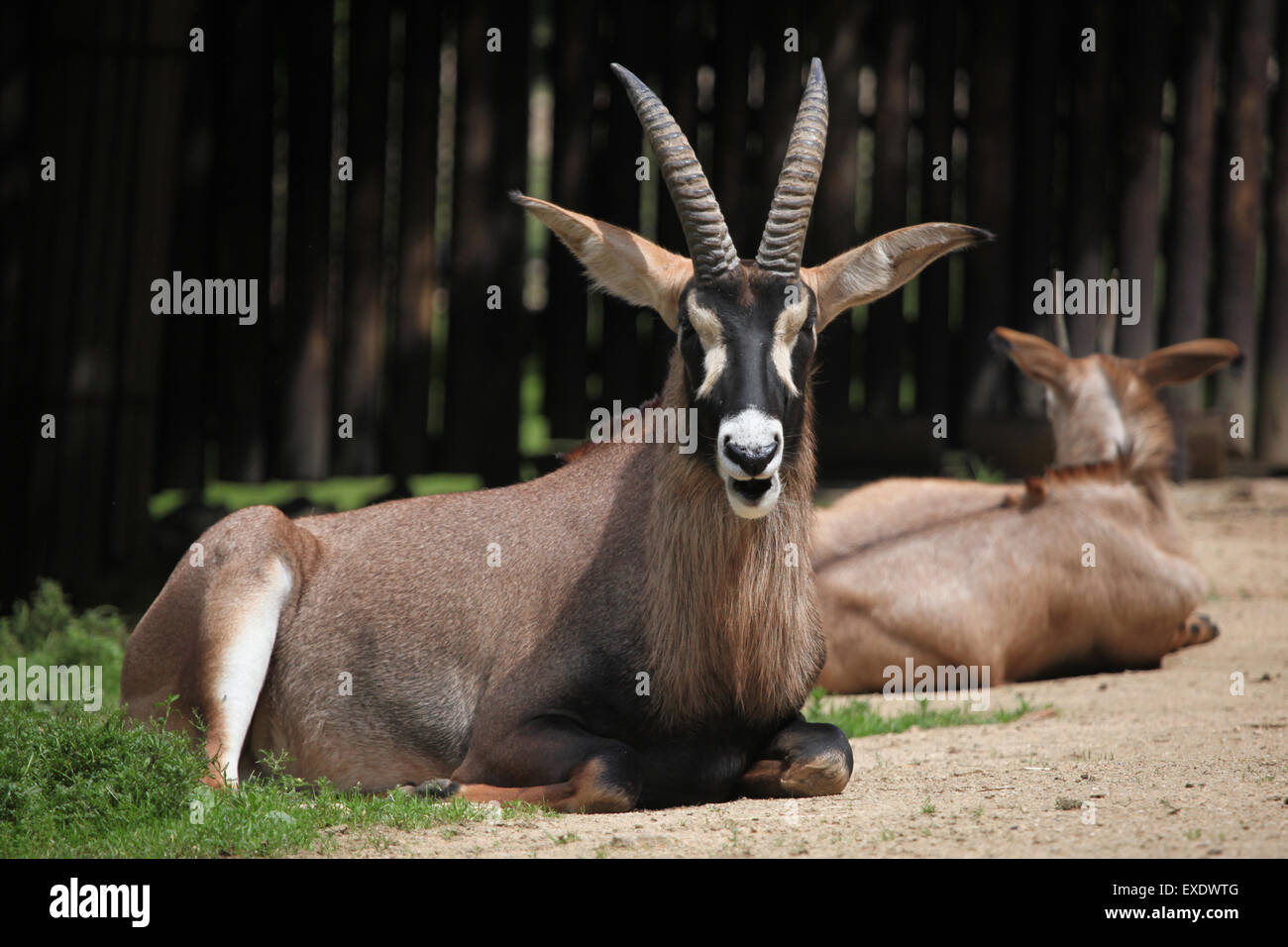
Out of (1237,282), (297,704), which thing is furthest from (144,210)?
(1237,282)

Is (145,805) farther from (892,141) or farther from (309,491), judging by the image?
(892,141)

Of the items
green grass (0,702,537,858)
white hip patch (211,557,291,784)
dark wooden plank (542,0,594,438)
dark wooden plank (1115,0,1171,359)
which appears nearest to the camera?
green grass (0,702,537,858)

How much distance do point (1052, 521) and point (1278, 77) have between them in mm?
5558

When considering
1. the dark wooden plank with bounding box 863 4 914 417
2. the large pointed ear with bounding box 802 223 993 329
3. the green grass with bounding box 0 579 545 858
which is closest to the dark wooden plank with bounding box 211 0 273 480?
the dark wooden plank with bounding box 863 4 914 417

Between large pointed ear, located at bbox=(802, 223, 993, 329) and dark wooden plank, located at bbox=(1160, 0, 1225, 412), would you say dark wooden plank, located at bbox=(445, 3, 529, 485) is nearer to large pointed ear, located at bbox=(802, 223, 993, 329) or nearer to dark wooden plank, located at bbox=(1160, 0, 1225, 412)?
large pointed ear, located at bbox=(802, 223, 993, 329)

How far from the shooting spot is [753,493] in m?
5.32

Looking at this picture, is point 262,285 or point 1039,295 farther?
point 1039,295

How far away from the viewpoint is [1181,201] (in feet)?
40.5

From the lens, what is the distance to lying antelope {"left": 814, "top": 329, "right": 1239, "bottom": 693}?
8727 millimetres

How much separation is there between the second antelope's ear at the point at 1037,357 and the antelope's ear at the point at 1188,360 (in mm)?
504

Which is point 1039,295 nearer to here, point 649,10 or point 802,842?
point 649,10

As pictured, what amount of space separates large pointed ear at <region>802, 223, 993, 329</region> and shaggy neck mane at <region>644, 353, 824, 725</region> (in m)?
0.55

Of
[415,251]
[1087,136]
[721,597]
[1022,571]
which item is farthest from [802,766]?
[1087,136]

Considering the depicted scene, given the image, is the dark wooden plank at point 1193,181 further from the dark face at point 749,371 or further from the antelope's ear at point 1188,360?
the dark face at point 749,371
